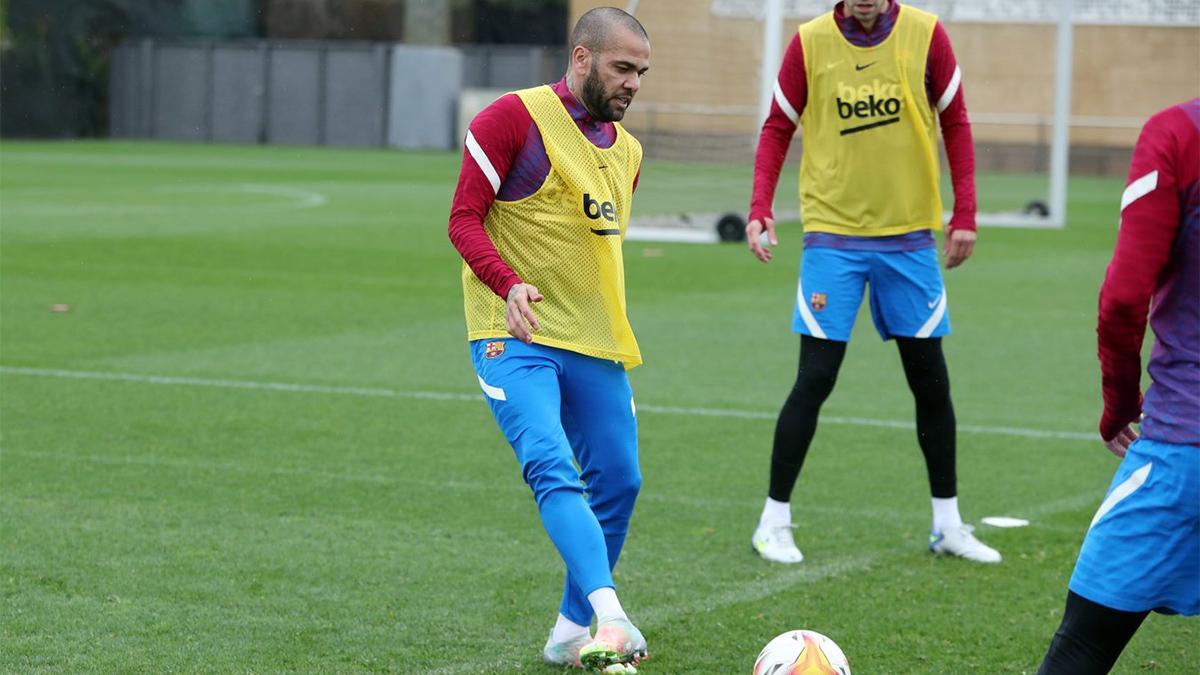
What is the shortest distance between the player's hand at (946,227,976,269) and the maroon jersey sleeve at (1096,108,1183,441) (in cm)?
298

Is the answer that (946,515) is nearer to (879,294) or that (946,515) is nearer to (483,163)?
(879,294)

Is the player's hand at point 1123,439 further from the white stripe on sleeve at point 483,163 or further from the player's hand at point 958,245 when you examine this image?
the player's hand at point 958,245

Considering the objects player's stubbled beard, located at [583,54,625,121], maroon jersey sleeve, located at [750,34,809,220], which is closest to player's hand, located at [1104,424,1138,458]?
player's stubbled beard, located at [583,54,625,121]

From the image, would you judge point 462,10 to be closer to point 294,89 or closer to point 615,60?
point 294,89

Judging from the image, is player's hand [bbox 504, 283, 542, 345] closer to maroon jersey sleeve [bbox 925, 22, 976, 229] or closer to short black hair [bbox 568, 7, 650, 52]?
short black hair [bbox 568, 7, 650, 52]

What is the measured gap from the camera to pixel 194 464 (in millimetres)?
8188

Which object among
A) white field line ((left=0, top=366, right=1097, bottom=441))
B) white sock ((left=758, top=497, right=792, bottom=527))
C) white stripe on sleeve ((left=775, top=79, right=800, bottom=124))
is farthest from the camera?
white field line ((left=0, top=366, right=1097, bottom=441))

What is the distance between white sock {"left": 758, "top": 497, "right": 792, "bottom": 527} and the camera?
678 cm

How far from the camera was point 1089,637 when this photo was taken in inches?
149

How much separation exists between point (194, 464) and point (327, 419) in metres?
1.32

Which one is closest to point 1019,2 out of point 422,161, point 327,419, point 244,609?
point 422,161

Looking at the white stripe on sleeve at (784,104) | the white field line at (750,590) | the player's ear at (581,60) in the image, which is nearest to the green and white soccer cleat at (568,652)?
the white field line at (750,590)

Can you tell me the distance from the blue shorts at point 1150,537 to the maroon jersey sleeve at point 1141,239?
0.23m

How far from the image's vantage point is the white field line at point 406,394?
31.1ft
